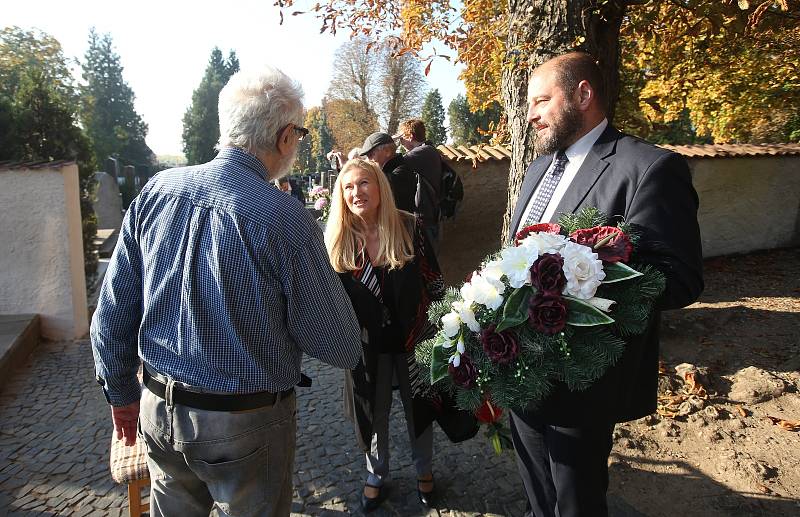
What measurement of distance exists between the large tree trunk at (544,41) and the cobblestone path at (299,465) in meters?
2.10

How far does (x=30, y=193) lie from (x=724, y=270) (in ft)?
29.6

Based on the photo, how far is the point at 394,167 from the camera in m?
5.17

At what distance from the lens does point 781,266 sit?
25.0 ft

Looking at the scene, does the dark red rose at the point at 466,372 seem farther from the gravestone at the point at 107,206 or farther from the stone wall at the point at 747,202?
the gravestone at the point at 107,206

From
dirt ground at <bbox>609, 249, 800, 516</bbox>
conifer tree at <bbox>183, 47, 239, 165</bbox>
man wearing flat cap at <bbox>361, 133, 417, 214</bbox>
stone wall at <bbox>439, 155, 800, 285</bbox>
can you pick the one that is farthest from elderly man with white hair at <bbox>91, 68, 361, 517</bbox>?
conifer tree at <bbox>183, 47, 239, 165</bbox>

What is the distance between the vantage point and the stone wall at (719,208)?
752 centimetres

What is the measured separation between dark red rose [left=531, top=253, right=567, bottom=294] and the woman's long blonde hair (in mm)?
1234

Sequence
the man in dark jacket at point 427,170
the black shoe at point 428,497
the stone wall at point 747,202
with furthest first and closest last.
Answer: the stone wall at point 747,202
the man in dark jacket at point 427,170
the black shoe at point 428,497

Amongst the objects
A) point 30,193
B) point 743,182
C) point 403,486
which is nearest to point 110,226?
point 30,193

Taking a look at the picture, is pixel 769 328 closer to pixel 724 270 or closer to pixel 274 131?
pixel 724 270

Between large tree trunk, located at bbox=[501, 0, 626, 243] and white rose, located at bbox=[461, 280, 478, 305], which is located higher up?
large tree trunk, located at bbox=[501, 0, 626, 243]

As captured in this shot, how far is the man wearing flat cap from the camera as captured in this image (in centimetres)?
484

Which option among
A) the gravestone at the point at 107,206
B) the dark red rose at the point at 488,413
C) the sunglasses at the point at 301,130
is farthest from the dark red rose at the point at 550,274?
the gravestone at the point at 107,206

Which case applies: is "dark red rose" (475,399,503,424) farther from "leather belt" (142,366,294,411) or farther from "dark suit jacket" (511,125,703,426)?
"leather belt" (142,366,294,411)
